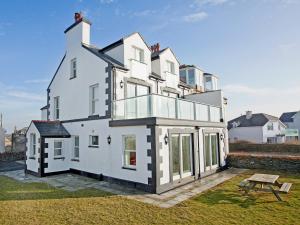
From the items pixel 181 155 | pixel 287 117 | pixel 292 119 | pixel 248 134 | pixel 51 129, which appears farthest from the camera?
pixel 287 117

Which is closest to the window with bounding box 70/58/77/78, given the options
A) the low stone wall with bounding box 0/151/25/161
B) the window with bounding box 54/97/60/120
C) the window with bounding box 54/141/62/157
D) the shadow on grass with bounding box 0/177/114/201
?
the window with bounding box 54/97/60/120

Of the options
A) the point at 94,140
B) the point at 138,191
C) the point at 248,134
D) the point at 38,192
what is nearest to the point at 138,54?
the point at 94,140

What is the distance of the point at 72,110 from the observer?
15.4m

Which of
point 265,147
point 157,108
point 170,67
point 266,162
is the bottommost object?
point 265,147

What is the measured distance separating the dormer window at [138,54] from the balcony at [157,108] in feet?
13.7

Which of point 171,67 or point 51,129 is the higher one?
point 171,67

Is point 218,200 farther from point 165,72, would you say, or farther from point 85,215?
point 165,72

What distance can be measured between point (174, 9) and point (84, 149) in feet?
33.6

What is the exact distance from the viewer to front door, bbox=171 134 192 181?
35.5ft

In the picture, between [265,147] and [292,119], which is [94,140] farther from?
[292,119]

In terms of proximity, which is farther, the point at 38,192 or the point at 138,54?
the point at 138,54

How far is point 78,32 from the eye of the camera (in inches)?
610

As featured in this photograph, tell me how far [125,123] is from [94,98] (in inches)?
161

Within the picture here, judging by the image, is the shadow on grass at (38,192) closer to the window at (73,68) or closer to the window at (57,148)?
the window at (57,148)
